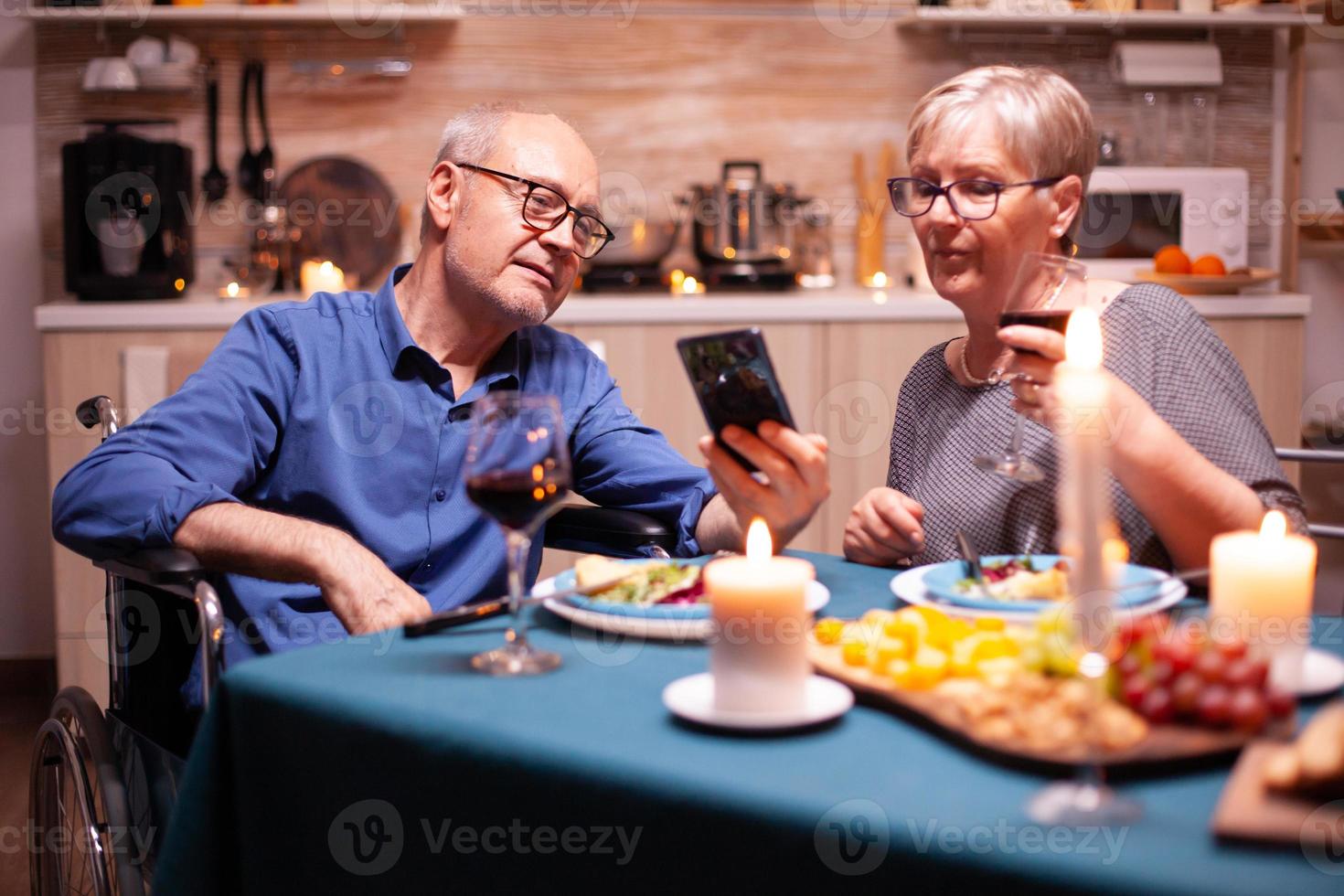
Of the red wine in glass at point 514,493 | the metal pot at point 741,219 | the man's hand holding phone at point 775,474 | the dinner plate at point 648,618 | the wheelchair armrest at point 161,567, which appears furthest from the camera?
the metal pot at point 741,219

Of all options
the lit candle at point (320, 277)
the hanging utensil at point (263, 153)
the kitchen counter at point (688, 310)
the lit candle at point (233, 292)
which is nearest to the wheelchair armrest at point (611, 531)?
the kitchen counter at point (688, 310)

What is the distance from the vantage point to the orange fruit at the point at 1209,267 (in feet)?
10.5

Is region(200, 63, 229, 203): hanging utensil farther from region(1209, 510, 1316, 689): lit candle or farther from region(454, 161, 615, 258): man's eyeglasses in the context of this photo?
region(1209, 510, 1316, 689): lit candle

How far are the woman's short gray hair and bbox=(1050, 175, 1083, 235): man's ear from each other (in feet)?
0.05

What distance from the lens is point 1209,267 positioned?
3205mm

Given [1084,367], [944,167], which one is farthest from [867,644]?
[944,167]

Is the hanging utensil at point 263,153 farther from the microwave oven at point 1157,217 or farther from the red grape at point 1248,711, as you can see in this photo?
the red grape at point 1248,711

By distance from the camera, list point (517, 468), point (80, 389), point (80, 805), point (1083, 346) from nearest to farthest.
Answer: point (1083, 346), point (517, 468), point (80, 805), point (80, 389)

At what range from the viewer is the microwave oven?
342 cm

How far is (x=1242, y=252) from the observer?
355 cm

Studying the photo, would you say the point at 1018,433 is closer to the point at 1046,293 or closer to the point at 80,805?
the point at 1046,293

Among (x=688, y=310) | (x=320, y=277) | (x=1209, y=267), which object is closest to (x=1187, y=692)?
(x=688, y=310)

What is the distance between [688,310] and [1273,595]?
2.37 m

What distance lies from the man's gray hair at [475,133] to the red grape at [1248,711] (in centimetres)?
130
